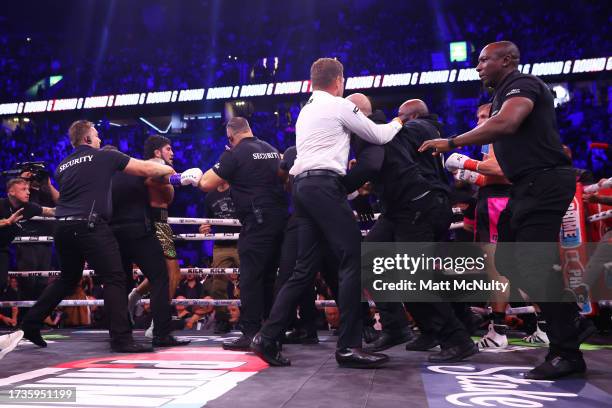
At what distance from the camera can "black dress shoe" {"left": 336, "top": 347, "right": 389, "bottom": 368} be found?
2338mm

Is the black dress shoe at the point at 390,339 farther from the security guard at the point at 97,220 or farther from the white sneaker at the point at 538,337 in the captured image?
the security guard at the point at 97,220

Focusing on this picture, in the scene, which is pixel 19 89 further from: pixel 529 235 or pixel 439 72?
pixel 529 235

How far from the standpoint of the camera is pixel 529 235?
224 cm

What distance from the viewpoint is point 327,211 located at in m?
2.43

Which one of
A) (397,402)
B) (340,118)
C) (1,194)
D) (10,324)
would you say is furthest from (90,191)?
(1,194)

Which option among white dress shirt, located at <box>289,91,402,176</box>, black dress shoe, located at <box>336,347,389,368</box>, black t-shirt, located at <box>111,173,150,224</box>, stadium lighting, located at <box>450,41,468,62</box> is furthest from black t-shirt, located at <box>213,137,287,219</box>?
stadium lighting, located at <box>450,41,468,62</box>

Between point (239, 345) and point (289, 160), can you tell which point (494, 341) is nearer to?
point (239, 345)

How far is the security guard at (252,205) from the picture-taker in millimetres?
3160

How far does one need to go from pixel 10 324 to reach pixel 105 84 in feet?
41.8

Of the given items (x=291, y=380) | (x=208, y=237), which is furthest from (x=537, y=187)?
(x=208, y=237)

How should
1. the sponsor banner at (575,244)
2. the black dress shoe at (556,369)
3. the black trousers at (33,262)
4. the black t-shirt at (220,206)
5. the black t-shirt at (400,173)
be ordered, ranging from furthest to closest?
the black trousers at (33,262), the black t-shirt at (220,206), the sponsor banner at (575,244), the black t-shirt at (400,173), the black dress shoe at (556,369)

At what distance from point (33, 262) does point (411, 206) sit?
3.71 meters

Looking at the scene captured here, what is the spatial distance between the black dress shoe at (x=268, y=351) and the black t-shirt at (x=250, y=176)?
38.9 inches

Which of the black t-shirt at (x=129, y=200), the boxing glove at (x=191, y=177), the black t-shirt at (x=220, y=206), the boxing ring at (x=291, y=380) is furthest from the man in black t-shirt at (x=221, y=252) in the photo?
the boxing ring at (x=291, y=380)
